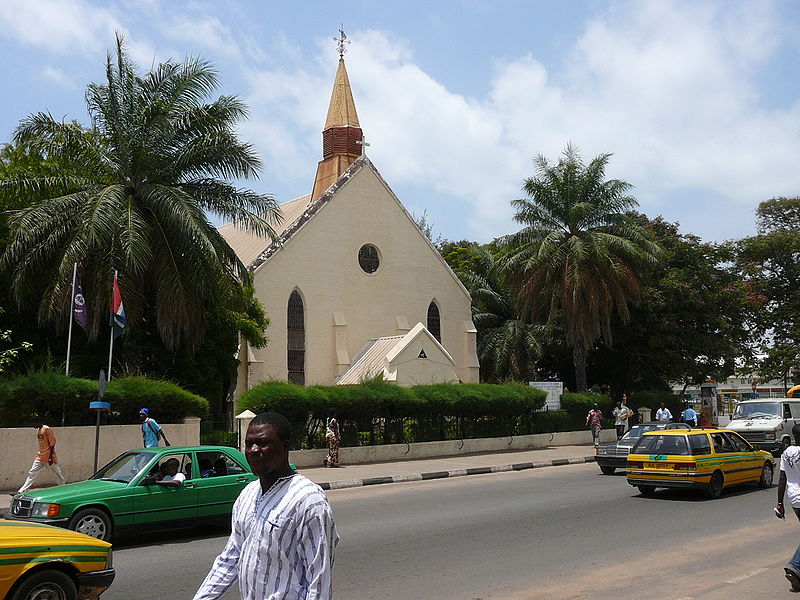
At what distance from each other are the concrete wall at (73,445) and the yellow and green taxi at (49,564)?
12.0 metres

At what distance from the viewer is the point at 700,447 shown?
554 inches

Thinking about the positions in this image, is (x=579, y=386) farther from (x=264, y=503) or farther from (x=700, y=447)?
(x=264, y=503)

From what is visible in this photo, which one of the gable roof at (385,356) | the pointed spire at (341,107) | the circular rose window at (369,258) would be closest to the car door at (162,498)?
the gable roof at (385,356)

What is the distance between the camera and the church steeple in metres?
43.7

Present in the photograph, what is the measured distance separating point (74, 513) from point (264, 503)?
7.54 metres

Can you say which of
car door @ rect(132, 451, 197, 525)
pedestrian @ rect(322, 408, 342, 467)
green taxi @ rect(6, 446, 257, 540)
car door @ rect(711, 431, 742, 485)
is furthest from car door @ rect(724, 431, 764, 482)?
pedestrian @ rect(322, 408, 342, 467)

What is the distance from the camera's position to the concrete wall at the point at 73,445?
1697 cm

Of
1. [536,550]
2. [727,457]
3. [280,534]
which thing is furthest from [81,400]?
[280,534]

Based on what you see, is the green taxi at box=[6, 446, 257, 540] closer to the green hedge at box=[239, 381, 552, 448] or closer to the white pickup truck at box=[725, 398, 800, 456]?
the green hedge at box=[239, 381, 552, 448]

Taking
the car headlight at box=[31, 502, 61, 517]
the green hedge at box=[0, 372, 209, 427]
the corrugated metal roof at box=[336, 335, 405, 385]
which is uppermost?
the corrugated metal roof at box=[336, 335, 405, 385]

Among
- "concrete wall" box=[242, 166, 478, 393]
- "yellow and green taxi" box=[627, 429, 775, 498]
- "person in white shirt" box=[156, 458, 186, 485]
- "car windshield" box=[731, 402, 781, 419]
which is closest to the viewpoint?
"person in white shirt" box=[156, 458, 186, 485]

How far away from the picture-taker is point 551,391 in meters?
31.4

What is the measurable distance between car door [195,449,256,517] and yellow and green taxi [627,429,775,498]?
752 cm

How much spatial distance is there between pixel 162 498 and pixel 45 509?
59.7 inches
